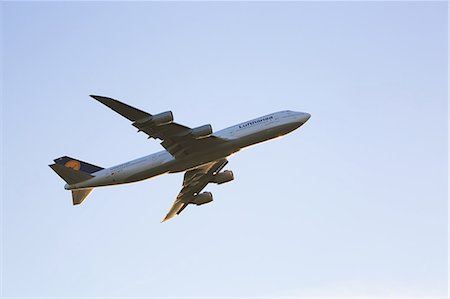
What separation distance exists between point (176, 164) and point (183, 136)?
109 inches

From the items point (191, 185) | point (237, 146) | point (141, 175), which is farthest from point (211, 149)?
point (191, 185)

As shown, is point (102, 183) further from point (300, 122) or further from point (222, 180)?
point (300, 122)

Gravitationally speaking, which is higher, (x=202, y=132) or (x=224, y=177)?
(x=202, y=132)

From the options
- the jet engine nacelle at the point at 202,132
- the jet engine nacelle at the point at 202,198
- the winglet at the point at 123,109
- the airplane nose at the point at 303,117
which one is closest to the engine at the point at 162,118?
the winglet at the point at 123,109

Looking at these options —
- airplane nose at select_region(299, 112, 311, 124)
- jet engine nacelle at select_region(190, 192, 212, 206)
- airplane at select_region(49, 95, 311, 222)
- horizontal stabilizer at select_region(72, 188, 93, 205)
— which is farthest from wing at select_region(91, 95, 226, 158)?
jet engine nacelle at select_region(190, 192, 212, 206)

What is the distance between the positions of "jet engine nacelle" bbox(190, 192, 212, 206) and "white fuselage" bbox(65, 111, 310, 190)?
8187 mm

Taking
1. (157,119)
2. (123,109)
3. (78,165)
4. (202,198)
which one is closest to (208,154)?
(157,119)

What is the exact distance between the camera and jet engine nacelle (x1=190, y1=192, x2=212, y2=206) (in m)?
68.9

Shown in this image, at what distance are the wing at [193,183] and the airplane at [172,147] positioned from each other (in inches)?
239

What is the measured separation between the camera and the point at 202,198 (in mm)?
68875

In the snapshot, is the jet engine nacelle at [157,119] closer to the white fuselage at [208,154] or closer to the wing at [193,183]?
the white fuselage at [208,154]

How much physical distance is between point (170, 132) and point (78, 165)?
8.69m

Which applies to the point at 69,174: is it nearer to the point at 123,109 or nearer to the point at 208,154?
the point at 123,109

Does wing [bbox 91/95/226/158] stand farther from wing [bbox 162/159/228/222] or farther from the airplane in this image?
wing [bbox 162/159/228/222]
